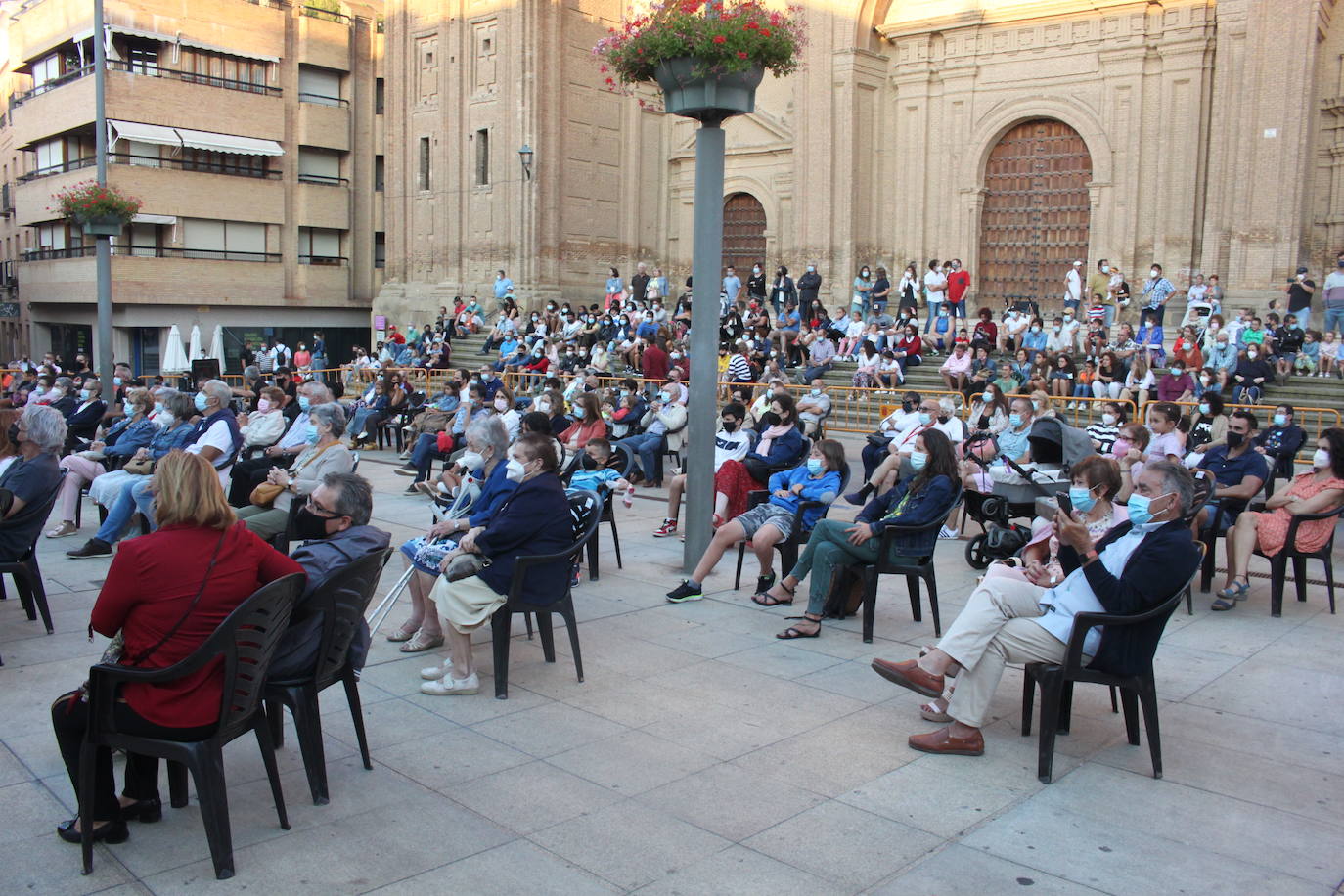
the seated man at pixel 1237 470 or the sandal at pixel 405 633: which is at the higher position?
the seated man at pixel 1237 470

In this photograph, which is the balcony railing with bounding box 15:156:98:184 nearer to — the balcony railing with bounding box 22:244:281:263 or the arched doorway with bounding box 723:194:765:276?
the balcony railing with bounding box 22:244:281:263

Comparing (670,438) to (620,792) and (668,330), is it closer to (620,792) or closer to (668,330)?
(668,330)

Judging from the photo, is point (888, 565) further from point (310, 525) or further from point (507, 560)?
point (310, 525)

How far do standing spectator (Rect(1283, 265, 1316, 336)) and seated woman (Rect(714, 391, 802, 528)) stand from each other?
12.5 meters

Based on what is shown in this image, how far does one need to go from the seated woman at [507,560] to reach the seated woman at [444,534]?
5.1 inches

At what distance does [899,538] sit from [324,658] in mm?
3901

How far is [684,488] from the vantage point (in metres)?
11.3

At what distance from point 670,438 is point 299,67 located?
27724mm

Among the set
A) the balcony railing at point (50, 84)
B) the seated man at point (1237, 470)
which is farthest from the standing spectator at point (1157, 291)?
the balcony railing at point (50, 84)

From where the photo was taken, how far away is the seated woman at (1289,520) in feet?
27.3

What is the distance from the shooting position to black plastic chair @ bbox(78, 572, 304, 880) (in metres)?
4.14

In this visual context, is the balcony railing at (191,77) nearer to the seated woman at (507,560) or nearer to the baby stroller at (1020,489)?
the baby stroller at (1020,489)

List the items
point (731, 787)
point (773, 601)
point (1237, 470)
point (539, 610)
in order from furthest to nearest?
point (1237, 470), point (773, 601), point (539, 610), point (731, 787)

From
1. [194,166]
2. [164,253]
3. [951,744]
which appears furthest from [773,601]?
[194,166]
